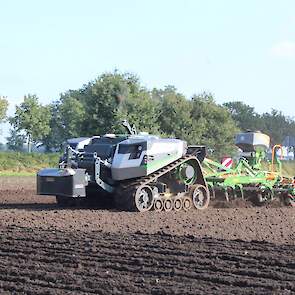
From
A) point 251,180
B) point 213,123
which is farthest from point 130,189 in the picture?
point 213,123

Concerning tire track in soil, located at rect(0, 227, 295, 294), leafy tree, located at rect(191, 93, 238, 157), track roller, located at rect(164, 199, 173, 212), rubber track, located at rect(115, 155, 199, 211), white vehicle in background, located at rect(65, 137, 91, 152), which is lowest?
tire track in soil, located at rect(0, 227, 295, 294)

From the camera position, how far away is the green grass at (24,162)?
4319cm

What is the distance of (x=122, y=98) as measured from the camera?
1818 inches

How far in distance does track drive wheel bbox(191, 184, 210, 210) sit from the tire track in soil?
20.7ft

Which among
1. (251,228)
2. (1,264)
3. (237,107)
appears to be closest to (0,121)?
(251,228)

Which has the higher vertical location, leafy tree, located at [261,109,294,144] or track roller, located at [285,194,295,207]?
leafy tree, located at [261,109,294,144]

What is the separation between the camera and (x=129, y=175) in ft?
55.1

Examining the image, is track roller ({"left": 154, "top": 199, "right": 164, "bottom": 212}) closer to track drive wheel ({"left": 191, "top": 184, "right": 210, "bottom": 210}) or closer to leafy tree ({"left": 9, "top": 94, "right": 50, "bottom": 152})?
track drive wheel ({"left": 191, "top": 184, "right": 210, "bottom": 210})

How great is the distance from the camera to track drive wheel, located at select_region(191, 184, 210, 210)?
1806 centimetres

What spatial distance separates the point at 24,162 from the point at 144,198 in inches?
1125

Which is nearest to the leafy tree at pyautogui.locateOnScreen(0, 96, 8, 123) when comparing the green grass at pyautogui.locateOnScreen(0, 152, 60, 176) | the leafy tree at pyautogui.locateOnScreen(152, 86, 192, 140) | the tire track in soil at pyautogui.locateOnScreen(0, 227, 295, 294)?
the green grass at pyautogui.locateOnScreen(0, 152, 60, 176)

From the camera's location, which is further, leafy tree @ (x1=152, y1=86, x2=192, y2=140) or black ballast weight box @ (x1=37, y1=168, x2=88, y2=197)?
leafy tree @ (x1=152, y1=86, x2=192, y2=140)

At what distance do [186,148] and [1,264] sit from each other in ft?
31.5

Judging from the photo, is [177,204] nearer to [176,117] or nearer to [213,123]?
[176,117]
